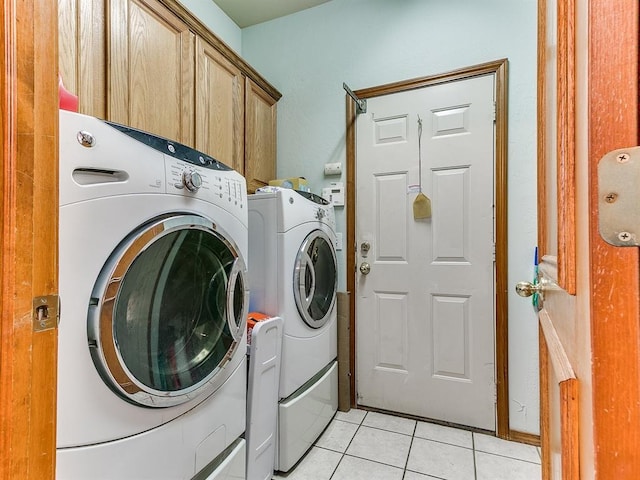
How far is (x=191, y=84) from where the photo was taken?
1.59 meters

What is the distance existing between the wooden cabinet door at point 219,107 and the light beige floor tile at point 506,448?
201cm

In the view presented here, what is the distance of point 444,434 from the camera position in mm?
1848

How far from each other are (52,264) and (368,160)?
1854 mm

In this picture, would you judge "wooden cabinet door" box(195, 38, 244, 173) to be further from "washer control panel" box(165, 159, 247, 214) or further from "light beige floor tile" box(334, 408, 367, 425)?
"light beige floor tile" box(334, 408, 367, 425)

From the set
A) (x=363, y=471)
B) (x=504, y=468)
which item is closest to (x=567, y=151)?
(x=363, y=471)

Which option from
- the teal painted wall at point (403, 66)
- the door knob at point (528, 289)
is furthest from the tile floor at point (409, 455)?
the door knob at point (528, 289)

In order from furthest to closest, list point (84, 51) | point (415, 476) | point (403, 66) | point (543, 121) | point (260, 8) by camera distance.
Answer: point (260, 8)
point (403, 66)
point (415, 476)
point (84, 51)
point (543, 121)

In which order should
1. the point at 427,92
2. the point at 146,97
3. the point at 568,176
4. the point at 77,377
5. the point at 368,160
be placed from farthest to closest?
the point at 368,160, the point at 427,92, the point at 146,97, the point at 77,377, the point at 568,176

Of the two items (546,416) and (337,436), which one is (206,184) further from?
(337,436)

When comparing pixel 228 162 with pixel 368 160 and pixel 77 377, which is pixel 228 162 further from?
pixel 77 377

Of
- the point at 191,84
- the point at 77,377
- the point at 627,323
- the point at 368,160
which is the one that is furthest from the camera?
the point at 368,160

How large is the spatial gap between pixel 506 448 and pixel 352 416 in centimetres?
84

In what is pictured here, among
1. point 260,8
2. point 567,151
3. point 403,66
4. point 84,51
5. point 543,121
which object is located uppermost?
point 260,8

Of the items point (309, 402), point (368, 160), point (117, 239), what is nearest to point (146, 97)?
point (117, 239)
